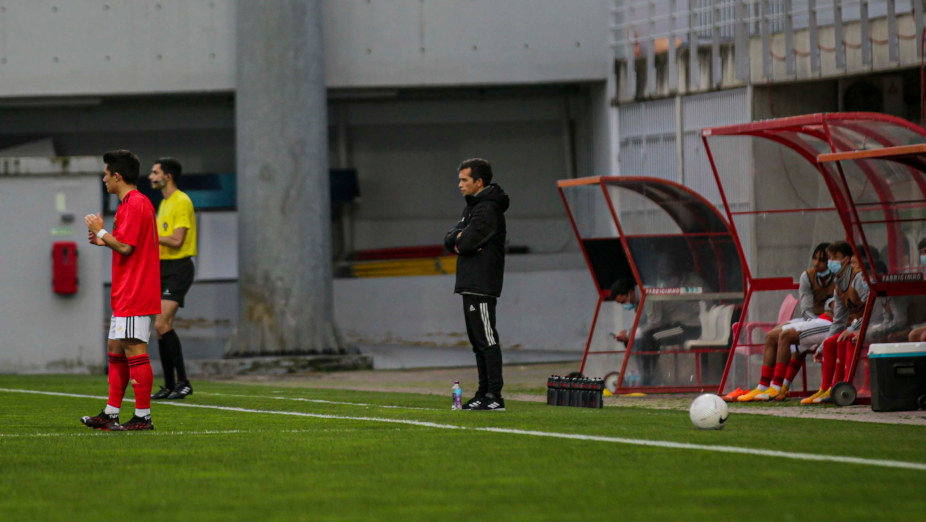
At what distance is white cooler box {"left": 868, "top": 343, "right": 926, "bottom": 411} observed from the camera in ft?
36.2

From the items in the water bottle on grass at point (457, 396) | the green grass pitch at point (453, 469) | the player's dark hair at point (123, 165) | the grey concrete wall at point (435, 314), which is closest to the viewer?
the green grass pitch at point (453, 469)

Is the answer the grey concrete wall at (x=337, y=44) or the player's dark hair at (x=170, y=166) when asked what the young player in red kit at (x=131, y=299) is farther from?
the grey concrete wall at (x=337, y=44)

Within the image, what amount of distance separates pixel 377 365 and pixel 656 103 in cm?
598

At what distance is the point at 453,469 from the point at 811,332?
271 inches

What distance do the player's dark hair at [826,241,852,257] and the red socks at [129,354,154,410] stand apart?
6.45 meters

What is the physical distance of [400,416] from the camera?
1043cm

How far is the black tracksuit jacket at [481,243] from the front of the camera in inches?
431

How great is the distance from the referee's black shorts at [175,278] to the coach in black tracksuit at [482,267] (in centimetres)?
327

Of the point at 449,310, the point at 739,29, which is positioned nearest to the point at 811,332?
the point at 739,29

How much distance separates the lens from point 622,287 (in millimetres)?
14859

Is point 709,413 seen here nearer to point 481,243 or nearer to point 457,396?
point 481,243

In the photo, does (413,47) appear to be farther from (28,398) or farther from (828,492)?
(828,492)

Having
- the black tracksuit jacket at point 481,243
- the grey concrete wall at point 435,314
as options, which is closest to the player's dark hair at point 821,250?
the black tracksuit jacket at point 481,243

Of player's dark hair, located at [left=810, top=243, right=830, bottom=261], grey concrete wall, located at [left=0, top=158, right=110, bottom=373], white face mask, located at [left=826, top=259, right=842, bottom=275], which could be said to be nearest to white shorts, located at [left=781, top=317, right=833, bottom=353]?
white face mask, located at [left=826, top=259, right=842, bottom=275]
